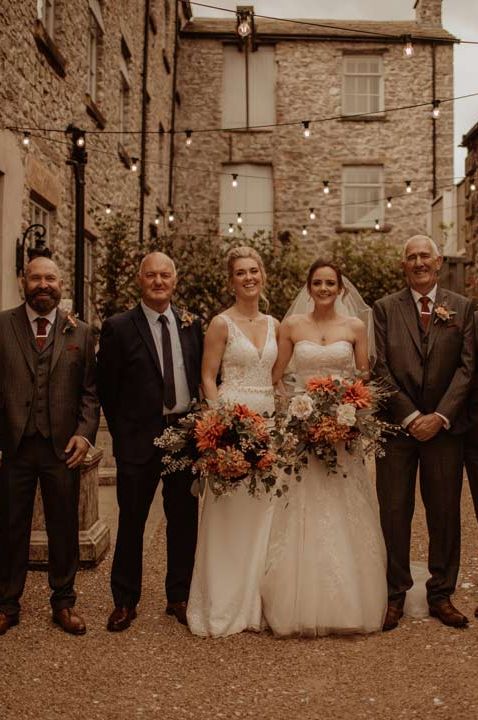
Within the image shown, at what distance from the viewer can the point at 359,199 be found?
21.0 m

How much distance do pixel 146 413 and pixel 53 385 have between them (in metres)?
0.55

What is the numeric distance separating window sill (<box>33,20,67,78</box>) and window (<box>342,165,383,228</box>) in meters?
12.5

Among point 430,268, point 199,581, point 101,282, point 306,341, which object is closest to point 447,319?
point 430,268

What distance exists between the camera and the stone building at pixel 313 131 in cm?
2086

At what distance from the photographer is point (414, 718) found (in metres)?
3.37

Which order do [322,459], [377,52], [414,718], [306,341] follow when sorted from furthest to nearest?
[377,52]
[306,341]
[322,459]
[414,718]

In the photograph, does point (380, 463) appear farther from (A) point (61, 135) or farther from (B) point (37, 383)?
(A) point (61, 135)

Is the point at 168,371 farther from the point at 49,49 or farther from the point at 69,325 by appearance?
the point at 49,49

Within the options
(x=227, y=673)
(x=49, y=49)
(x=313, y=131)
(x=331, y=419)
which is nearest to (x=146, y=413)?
(x=331, y=419)

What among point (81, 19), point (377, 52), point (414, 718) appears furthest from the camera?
point (377, 52)

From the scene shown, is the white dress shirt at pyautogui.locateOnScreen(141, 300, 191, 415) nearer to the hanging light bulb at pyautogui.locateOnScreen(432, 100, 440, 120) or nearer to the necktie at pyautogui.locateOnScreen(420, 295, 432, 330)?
the necktie at pyautogui.locateOnScreen(420, 295, 432, 330)

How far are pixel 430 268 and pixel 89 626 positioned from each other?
284 cm

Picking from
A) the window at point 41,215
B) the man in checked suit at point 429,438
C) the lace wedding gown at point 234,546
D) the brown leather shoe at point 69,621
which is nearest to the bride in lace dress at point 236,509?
the lace wedding gown at point 234,546

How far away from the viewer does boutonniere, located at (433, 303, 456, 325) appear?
4.66 m
